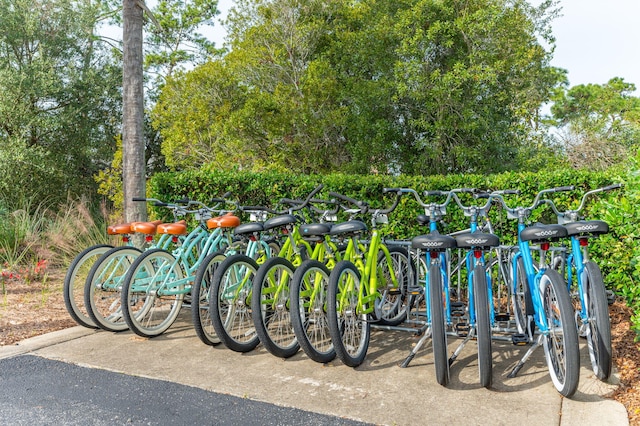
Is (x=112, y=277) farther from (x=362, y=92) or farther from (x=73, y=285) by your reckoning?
(x=362, y=92)

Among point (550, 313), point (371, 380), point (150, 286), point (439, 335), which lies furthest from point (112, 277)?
point (550, 313)

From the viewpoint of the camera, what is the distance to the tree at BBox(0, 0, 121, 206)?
40.9 feet

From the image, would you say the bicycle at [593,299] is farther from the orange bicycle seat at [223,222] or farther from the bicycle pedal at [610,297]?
the orange bicycle seat at [223,222]

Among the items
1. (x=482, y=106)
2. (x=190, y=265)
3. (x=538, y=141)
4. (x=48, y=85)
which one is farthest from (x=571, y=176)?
(x=48, y=85)

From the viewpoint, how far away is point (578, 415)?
3078mm

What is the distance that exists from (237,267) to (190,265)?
943mm

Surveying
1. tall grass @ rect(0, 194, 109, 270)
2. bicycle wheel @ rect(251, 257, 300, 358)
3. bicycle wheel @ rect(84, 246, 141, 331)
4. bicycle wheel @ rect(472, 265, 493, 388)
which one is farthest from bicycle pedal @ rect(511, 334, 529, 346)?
tall grass @ rect(0, 194, 109, 270)

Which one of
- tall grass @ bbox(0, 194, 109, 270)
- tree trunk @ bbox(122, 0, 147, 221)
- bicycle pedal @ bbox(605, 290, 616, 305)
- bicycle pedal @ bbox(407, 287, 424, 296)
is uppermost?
tree trunk @ bbox(122, 0, 147, 221)

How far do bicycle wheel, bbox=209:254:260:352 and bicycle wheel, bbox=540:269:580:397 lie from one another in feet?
7.29

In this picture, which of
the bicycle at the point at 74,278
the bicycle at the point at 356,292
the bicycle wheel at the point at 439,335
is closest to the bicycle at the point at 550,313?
the bicycle wheel at the point at 439,335

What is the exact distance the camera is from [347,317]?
4.09 m

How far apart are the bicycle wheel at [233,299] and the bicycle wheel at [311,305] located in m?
0.50

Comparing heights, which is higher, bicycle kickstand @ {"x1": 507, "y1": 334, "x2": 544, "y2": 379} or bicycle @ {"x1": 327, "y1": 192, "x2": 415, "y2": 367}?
bicycle @ {"x1": 327, "y1": 192, "x2": 415, "y2": 367}

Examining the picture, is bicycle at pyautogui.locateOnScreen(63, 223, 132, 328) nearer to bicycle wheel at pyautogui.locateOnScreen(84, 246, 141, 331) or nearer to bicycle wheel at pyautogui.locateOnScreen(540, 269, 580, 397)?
bicycle wheel at pyautogui.locateOnScreen(84, 246, 141, 331)
